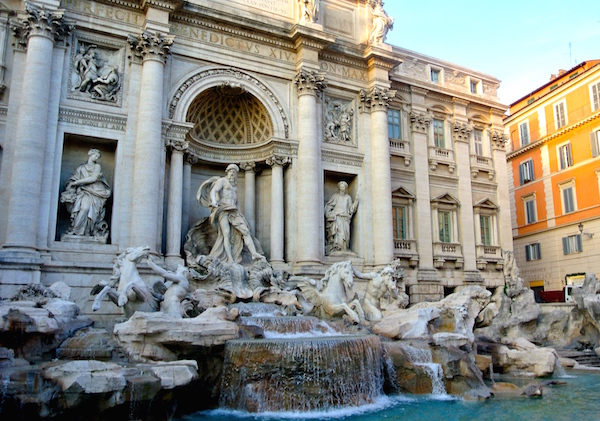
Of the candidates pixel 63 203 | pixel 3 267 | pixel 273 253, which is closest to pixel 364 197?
pixel 273 253

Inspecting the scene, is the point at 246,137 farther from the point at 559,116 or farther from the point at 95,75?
the point at 559,116

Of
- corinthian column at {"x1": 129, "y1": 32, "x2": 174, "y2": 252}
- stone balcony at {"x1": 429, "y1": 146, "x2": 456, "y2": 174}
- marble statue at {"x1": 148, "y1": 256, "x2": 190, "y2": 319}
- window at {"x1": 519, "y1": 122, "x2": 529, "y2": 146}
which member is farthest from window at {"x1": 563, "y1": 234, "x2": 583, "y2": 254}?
marble statue at {"x1": 148, "y1": 256, "x2": 190, "y2": 319}

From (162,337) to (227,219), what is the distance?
728 centimetres

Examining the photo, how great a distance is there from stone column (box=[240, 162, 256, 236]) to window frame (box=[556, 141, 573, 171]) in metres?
18.5

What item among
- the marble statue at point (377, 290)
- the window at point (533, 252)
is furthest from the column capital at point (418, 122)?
the window at point (533, 252)

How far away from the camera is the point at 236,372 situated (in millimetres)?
10828

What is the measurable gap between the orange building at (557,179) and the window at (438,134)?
28.3 ft

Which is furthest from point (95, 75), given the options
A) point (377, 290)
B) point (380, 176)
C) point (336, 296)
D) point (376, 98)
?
point (377, 290)

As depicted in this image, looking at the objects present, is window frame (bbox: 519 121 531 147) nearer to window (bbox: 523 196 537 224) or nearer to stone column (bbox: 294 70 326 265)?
window (bbox: 523 196 537 224)

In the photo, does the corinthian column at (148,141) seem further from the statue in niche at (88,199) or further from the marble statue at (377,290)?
the marble statue at (377,290)

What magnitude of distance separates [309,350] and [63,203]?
9339mm

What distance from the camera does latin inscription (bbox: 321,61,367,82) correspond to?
21.1 metres

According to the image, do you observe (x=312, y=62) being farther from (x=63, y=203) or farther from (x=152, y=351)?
(x=152, y=351)

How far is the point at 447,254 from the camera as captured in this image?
76.3ft
